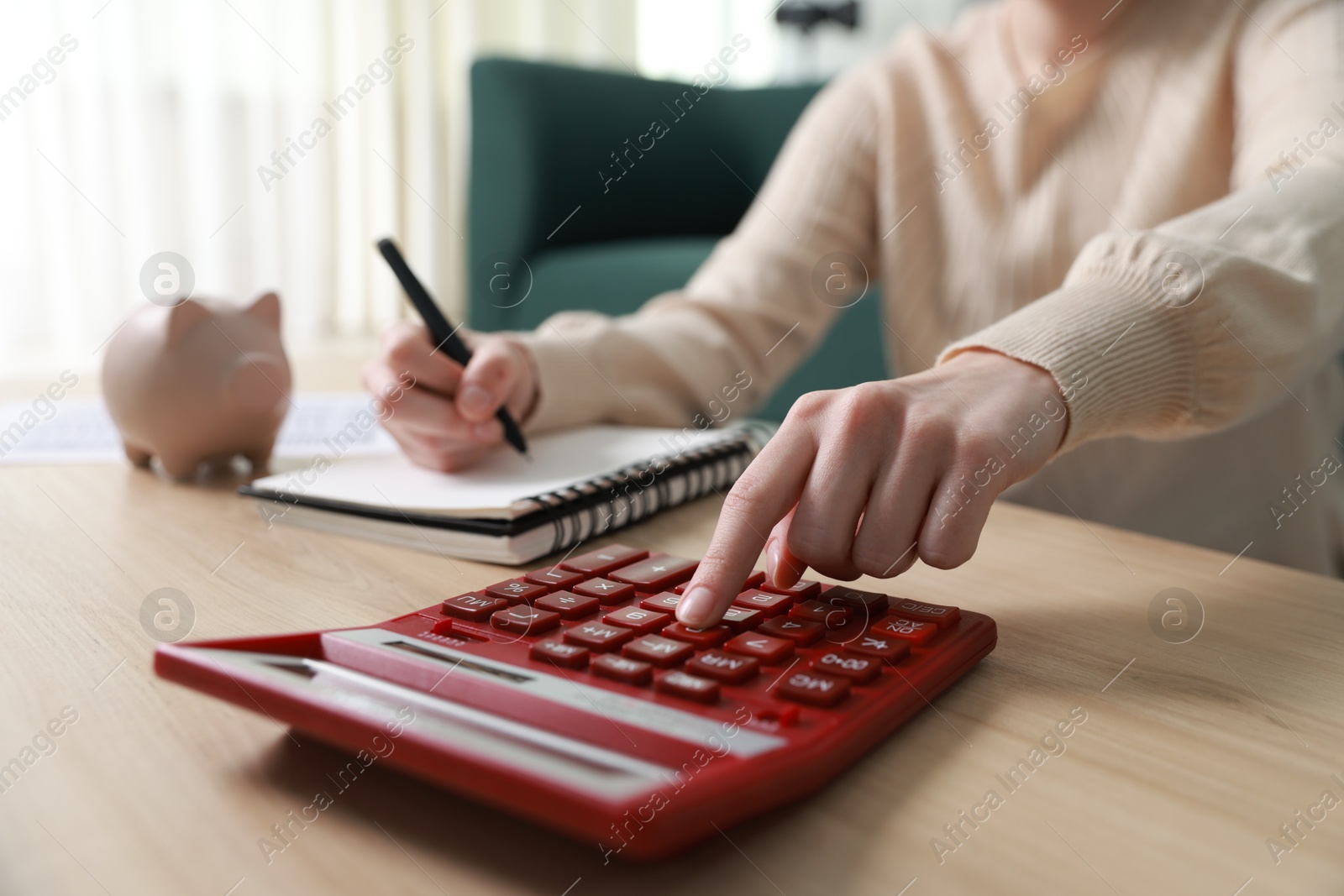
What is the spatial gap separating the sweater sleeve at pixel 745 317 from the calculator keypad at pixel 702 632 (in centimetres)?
32

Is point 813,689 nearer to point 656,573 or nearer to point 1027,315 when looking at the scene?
point 656,573

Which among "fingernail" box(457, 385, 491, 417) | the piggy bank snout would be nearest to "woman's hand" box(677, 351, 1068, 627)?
"fingernail" box(457, 385, 491, 417)

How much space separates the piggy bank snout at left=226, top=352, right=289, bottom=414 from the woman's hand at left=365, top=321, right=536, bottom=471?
63mm

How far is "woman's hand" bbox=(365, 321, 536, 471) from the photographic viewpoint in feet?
2.05

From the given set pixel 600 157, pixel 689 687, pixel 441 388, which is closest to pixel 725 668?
pixel 689 687

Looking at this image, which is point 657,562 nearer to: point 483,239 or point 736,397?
point 736,397

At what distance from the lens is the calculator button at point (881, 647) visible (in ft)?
1.11

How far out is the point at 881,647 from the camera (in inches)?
13.5

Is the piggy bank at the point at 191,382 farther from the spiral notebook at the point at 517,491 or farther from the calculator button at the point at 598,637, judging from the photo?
the calculator button at the point at 598,637

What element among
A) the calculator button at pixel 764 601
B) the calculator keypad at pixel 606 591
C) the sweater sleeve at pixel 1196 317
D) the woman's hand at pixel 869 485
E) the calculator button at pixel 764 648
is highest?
the sweater sleeve at pixel 1196 317

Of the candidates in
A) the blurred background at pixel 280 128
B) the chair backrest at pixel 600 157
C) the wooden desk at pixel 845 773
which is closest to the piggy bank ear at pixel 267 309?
the wooden desk at pixel 845 773

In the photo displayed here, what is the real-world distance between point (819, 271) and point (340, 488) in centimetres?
58

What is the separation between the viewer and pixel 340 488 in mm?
573

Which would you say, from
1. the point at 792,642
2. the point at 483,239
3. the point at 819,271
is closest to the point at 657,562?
the point at 792,642
